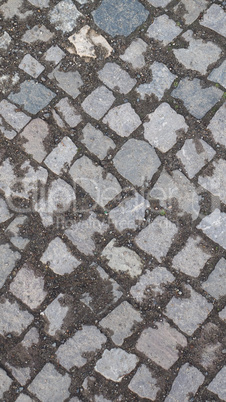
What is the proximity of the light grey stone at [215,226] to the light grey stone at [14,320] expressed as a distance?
68.3 inches

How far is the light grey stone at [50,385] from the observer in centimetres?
273

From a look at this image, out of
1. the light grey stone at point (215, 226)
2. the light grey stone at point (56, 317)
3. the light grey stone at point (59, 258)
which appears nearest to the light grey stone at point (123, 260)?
the light grey stone at point (59, 258)

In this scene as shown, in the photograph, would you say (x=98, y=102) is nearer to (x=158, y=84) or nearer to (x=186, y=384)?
(x=158, y=84)

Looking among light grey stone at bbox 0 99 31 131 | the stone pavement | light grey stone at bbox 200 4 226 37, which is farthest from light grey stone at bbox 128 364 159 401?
light grey stone at bbox 200 4 226 37

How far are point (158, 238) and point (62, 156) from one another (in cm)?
114

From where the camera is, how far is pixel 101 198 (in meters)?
2.83

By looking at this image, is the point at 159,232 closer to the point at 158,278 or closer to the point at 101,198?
the point at 158,278

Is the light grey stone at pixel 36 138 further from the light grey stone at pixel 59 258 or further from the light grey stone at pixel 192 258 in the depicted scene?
the light grey stone at pixel 192 258

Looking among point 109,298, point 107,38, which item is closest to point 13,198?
point 109,298

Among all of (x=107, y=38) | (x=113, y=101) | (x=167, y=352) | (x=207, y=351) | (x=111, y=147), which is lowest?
(x=167, y=352)

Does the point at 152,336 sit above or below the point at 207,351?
below

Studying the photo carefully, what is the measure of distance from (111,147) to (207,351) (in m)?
1.98

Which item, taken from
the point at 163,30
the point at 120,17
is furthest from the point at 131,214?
the point at 120,17

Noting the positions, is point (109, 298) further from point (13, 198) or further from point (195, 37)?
point (195, 37)
